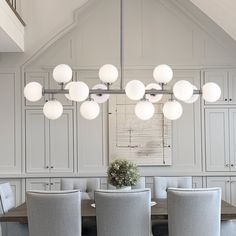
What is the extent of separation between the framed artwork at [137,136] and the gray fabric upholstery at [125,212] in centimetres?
242

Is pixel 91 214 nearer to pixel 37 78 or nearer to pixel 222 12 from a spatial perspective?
pixel 37 78

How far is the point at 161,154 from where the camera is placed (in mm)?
5809

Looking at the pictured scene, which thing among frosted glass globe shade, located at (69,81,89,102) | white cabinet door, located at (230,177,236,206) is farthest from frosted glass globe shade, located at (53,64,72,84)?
white cabinet door, located at (230,177,236,206)

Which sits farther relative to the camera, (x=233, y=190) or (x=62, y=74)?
(x=233, y=190)

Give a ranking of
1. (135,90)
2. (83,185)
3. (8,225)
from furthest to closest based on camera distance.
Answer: (83,185) → (8,225) → (135,90)

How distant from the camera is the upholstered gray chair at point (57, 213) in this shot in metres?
3.37

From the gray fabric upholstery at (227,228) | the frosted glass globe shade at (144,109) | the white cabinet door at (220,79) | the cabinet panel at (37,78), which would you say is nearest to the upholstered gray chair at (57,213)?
the frosted glass globe shade at (144,109)

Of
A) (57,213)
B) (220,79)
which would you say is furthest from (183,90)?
(220,79)

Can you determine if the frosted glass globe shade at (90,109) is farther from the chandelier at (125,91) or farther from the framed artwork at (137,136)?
the framed artwork at (137,136)

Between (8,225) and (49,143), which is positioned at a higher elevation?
(49,143)

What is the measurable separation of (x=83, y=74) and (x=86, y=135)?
0.84 meters

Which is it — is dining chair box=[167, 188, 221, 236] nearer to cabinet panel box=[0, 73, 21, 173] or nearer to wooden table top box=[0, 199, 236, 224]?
wooden table top box=[0, 199, 236, 224]

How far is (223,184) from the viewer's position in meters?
5.80

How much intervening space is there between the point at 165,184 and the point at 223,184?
4.49 ft
